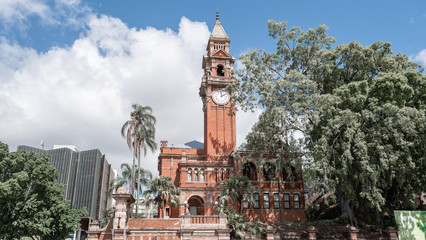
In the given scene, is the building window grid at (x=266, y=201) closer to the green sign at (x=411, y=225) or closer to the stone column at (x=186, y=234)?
the stone column at (x=186, y=234)

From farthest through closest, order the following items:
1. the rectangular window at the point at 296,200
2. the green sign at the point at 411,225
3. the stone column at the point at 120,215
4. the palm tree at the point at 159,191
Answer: the rectangular window at the point at 296,200 < the palm tree at the point at 159,191 < the stone column at the point at 120,215 < the green sign at the point at 411,225

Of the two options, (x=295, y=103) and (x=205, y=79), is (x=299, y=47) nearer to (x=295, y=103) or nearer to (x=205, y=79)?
(x=295, y=103)

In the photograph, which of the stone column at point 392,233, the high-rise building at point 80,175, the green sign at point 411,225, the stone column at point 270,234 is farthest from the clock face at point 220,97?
the high-rise building at point 80,175

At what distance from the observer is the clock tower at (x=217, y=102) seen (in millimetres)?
47375

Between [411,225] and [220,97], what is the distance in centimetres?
3143

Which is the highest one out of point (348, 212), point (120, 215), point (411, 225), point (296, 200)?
point (296, 200)

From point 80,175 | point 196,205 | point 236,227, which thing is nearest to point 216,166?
point 196,205

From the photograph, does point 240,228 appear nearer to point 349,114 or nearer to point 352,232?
point 352,232

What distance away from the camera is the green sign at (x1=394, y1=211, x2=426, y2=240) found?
2184 cm

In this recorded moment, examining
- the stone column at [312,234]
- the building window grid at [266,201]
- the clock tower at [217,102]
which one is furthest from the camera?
the clock tower at [217,102]

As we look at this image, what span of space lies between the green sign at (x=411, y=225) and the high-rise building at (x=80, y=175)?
56192 mm

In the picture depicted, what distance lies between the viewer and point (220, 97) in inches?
1949

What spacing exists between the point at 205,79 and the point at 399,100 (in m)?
28.1

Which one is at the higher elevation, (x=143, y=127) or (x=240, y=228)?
(x=143, y=127)
